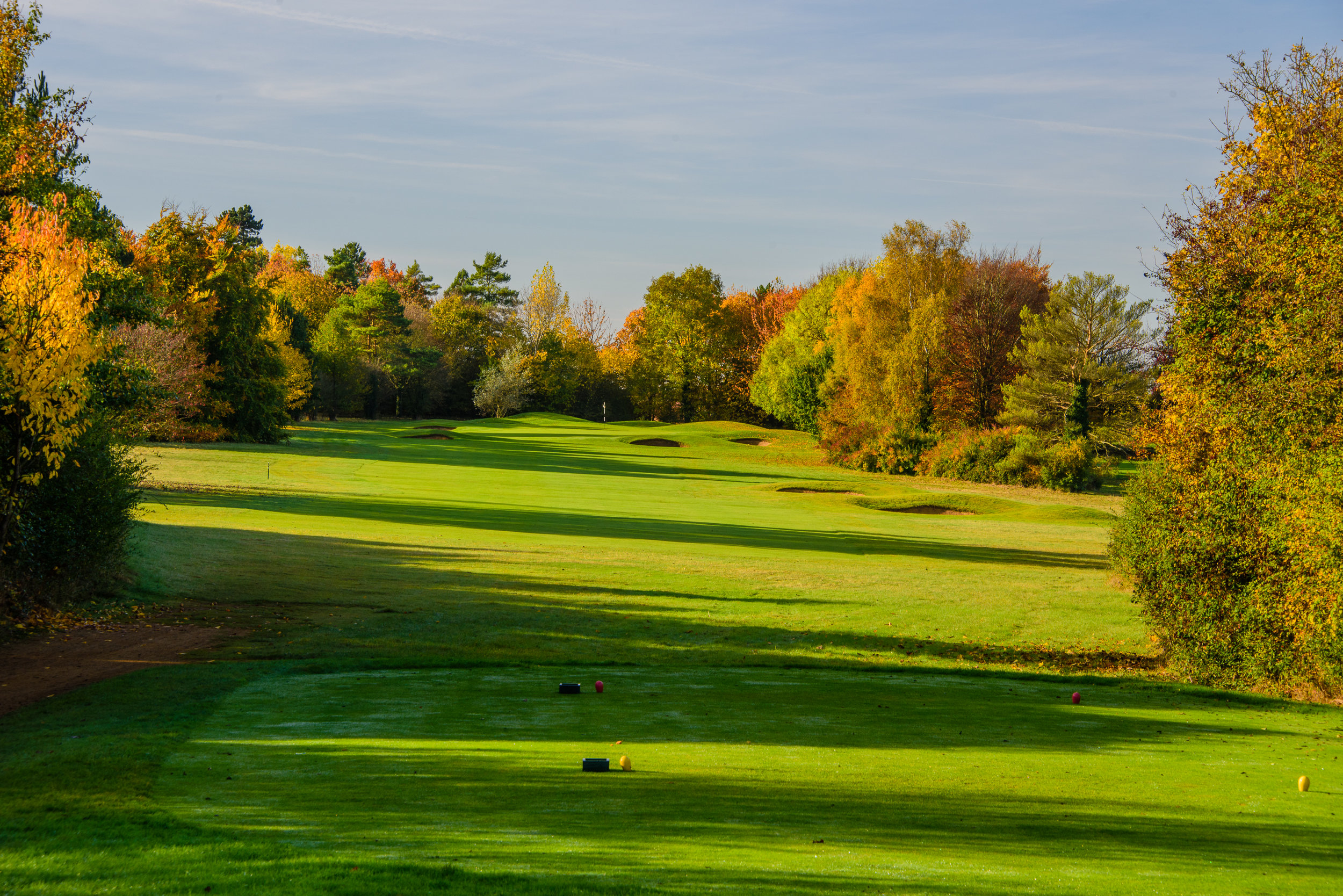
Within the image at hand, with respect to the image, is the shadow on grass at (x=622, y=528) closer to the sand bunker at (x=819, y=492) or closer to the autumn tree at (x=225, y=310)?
the sand bunker at (x=819, y=492)

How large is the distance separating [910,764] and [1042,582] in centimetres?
1581

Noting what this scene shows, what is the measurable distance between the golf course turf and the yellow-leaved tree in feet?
11.8

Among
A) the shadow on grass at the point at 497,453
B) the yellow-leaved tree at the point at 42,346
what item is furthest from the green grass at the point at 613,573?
the shadow on grass at the point at 497,453

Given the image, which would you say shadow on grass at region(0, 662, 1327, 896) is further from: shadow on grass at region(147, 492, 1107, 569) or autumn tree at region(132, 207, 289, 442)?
autumn tree at region(132, 207, 289, 442)

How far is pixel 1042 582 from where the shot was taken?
75.4ft

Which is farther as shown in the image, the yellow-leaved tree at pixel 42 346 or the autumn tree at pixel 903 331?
the autumn tree at pixel 903 331

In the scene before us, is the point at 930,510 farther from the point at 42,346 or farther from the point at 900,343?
the point at 42,346

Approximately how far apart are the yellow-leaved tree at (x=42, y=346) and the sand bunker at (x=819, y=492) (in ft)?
117

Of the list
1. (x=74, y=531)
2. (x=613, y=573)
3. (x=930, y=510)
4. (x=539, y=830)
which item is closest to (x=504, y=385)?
(x=930, y=510)

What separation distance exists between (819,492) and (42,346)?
37261mm

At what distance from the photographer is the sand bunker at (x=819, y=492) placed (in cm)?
4638

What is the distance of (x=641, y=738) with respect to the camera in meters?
9.42

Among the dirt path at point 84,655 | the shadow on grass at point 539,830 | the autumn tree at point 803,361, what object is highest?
the autumn tree at point 803,361

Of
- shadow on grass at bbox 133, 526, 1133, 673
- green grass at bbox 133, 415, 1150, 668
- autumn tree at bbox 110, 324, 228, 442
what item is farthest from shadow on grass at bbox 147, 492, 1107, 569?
autumn tree at bbox 110, 324, 228, 442
